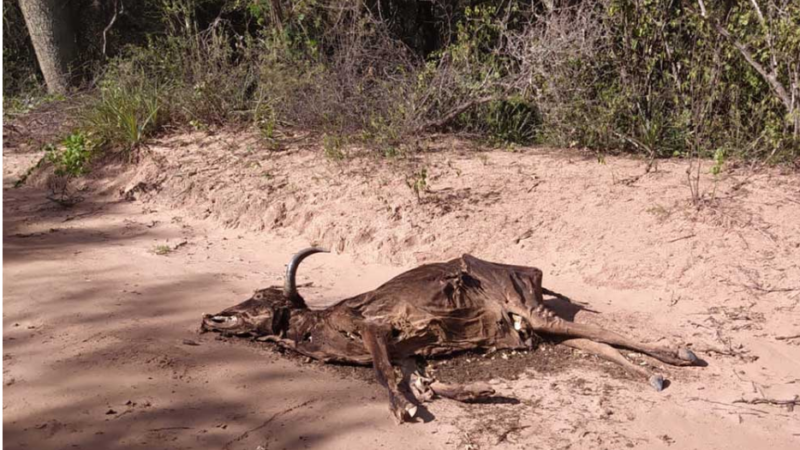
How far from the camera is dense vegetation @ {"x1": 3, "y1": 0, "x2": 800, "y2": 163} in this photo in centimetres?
718

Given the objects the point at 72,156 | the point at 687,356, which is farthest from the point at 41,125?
the point at 687,356

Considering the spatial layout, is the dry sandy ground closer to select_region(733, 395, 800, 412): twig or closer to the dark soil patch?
select_region(733, 395, 800, 412): twig

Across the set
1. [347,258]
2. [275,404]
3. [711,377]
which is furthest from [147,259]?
[711,377]

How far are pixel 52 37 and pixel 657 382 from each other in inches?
338

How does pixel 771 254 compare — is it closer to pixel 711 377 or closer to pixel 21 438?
pixel 711 377

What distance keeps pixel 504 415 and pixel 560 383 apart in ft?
1.63

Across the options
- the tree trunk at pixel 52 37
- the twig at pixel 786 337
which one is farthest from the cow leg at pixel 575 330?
the tree trunk at pixel 52 37

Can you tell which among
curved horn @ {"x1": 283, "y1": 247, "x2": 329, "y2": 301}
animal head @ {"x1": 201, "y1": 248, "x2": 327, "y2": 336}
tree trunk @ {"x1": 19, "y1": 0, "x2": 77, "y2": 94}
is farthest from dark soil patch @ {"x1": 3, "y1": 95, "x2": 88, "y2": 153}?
curved horn @ {"x1": 283, "y1": 247, "x2": 329, "y2": 301}

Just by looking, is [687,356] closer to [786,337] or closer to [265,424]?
[786,337]

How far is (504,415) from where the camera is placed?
13.6 feet

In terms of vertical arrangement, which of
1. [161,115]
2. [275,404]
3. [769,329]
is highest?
[161,115]

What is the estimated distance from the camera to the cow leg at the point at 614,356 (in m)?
4.49

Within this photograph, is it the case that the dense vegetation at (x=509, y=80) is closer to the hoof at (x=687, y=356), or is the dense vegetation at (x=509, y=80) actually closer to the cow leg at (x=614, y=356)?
the hoof at (x=687, y=356)

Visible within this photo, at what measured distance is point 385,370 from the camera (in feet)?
14.3
